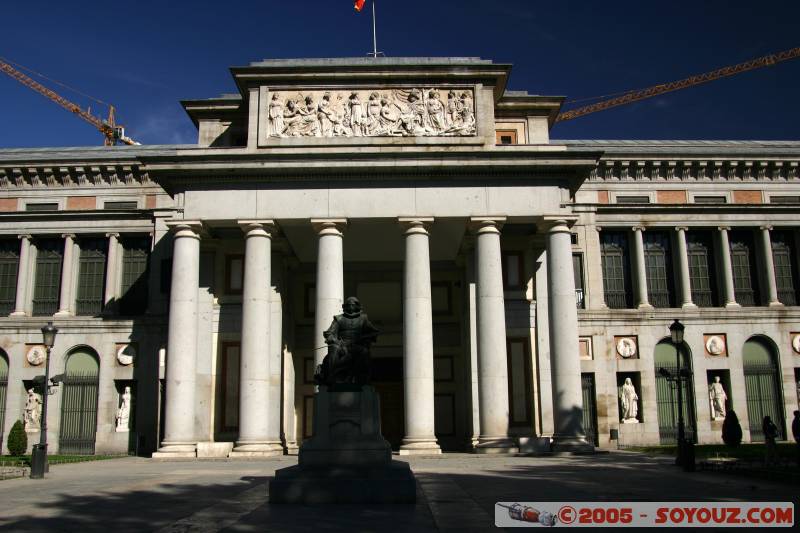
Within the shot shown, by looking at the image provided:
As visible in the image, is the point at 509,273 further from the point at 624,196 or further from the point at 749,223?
the point at 749,223

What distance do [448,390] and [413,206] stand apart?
500 inches

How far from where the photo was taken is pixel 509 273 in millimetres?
38469

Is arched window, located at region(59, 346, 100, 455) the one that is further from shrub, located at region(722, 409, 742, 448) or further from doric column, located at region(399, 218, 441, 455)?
shrub, located at region(722, 409, 742, 448)

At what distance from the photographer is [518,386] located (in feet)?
121

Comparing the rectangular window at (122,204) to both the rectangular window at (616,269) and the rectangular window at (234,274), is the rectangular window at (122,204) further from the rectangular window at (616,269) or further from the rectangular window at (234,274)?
the rectangular window at (616,269)

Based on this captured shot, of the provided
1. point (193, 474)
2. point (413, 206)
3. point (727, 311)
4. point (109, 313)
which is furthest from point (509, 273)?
point (109, 313)

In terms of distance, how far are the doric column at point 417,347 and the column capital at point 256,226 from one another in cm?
613

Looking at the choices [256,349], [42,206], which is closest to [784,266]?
[256,349]

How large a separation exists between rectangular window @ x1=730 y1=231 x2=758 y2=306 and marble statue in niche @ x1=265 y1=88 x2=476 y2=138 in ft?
71.0

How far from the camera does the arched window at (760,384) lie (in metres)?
43.3

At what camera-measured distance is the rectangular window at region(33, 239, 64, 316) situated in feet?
148

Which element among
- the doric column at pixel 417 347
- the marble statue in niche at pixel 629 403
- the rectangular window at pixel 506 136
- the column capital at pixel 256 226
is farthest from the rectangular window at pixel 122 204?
the marble statue in niche at pixel 629 403

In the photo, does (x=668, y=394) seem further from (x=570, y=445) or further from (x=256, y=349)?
(x=256, y=349)

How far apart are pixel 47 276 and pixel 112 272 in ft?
15.0
